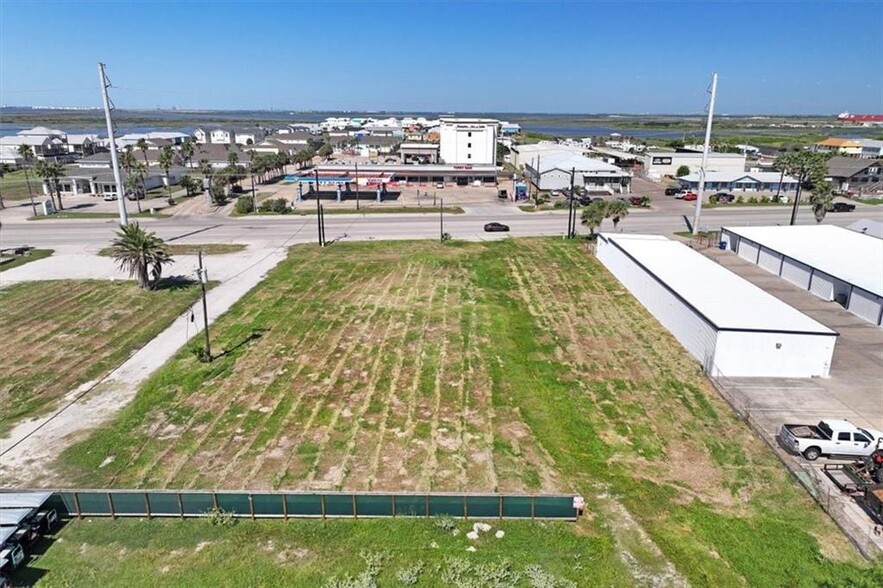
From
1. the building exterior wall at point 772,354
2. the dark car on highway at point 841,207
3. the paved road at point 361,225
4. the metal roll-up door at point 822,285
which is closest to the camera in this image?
the building exterior wall at point 772,354

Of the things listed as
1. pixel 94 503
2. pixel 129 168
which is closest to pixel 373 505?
pixel 94 503

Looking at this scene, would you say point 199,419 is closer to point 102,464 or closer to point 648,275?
point 102,464

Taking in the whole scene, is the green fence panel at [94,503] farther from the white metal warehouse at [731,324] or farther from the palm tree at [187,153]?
the palm tree at [187,153]

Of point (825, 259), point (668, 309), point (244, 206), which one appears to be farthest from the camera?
point (244, 206)

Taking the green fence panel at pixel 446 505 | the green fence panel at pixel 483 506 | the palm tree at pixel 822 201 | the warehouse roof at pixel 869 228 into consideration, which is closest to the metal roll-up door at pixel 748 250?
the warehouse roof at pixel 869 228

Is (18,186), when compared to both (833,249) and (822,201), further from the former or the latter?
(822,201)

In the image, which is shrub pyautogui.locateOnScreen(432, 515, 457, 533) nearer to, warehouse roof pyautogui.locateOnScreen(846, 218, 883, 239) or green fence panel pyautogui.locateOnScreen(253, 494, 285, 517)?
green fence panel pyautogui.locateOnScreen(253, 494, 285, 517)

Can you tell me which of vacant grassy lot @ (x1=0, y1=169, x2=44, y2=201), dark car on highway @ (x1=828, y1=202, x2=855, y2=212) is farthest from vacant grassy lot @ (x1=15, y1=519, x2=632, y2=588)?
vacant grassy lot @ (x1=0, y1=169, x2=44, y2=201)
